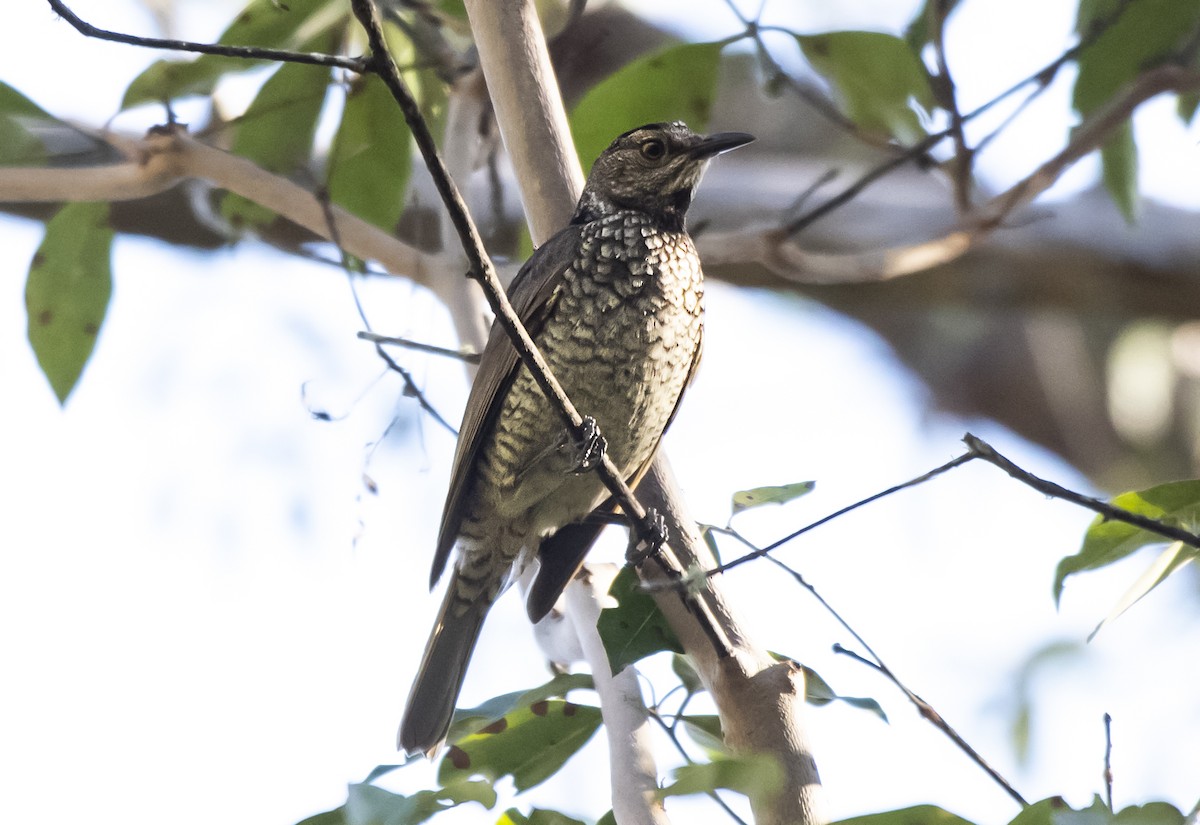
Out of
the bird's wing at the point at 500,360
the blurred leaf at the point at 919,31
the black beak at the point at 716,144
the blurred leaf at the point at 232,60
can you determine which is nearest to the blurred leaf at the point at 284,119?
the blurred leaf at the point at 232,60

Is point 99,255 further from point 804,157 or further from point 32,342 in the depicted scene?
point 804,157

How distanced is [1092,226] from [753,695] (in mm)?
4199

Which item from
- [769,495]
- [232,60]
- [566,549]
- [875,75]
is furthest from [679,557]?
[232,60]

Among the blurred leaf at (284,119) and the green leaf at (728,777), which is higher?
the blurred leaf at (284,119)

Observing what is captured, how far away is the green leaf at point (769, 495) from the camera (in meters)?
2.47

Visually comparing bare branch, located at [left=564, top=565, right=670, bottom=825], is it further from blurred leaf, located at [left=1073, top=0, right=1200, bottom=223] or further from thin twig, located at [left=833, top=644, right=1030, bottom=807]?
blurred leaf, located at [left=1073, top=0, right=1200, bottom=223]

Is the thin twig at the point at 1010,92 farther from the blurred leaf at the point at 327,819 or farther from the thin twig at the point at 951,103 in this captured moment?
the blurred leaf at the point at 327,819

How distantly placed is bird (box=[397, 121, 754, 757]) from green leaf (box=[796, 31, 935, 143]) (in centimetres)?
33

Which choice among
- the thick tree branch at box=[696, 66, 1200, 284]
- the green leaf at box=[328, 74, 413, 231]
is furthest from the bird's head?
the green leaf at box=[328, 74, 413, 231]

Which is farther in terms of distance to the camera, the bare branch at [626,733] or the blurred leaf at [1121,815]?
the bare branch at [626,733]

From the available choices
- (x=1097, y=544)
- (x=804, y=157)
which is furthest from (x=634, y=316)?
Answer: (x=804, y=157)

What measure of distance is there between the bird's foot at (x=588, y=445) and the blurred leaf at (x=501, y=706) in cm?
46

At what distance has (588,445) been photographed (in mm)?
2678

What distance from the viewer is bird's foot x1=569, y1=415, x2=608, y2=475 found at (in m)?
2.49
